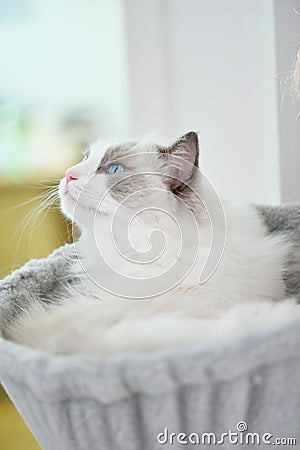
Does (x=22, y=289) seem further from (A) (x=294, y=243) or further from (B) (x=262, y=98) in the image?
(B) (x=262, y=98)

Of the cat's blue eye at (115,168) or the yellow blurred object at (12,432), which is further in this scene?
the yellow blurred object at (12,432)

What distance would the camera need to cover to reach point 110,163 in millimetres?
985

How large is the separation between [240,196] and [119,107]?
73 cm

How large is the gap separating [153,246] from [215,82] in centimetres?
92

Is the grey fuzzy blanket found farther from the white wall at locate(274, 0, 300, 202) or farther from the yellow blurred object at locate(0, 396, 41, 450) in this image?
the yellow blurred object at locate(0, 396, 41, 450)

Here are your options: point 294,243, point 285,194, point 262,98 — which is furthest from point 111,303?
point 262,98

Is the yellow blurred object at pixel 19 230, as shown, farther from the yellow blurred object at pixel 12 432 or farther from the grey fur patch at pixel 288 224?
the grey fur patch at pixel 288 224

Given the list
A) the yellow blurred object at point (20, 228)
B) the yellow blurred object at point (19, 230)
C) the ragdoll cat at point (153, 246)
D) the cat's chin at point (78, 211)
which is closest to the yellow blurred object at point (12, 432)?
the yellow blurred object at point (19, 230)

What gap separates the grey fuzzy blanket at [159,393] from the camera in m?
0.58

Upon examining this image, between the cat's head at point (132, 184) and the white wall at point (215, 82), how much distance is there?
564 mm

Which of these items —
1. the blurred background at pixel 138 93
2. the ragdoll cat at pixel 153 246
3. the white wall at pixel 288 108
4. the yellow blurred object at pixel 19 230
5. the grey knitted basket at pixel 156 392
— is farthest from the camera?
the yellow blurred object at pixel 19 230

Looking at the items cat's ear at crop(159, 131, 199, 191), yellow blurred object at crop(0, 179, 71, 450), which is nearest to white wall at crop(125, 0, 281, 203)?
yellow blurred object at crop(0, 179, 71, 450)

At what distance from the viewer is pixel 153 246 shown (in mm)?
927

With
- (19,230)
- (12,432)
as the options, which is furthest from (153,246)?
(12,432)
